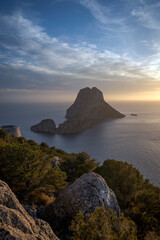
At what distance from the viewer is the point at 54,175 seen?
12.5 metres

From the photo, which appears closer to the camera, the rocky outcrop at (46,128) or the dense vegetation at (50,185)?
the dense vegetation at (50,185)

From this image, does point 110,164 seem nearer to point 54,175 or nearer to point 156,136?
point 54,175

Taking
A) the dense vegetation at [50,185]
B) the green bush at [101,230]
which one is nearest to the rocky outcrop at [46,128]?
the dense vegetation at [50,185]

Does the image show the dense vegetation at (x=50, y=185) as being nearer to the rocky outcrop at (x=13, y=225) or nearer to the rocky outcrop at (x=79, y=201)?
the rocky outcrop at (x=79, y=201)

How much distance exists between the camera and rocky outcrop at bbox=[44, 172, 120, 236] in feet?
30.3

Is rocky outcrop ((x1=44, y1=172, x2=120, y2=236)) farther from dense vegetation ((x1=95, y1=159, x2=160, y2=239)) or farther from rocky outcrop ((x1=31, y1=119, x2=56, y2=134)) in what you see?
rocky outcrop ((x1=31, y1=119, x2=56, y2=134))

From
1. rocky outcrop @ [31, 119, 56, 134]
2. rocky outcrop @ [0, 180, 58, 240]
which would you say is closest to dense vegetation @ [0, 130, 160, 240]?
rocky outcrop @ [0, 180, 58, 240]

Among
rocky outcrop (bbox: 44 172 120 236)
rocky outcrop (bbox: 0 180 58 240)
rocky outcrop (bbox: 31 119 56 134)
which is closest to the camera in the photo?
rocky outcrop (bbox: 0 180 58 240)

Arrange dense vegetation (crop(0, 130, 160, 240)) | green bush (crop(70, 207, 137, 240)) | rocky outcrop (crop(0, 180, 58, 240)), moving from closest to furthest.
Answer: rocky outcrop (crop(0, 180, 58, 240))
green bush (crop(70, 207, 137, 240))
dense vegetation (crop(0, 130, 160, 240))

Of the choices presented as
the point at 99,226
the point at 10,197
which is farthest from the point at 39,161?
the point at 99,226

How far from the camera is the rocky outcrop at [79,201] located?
925 centimetres

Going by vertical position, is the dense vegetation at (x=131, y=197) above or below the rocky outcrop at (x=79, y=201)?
below

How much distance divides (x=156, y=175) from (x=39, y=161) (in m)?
53.1

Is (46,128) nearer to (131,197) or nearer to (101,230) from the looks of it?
(131,197)
